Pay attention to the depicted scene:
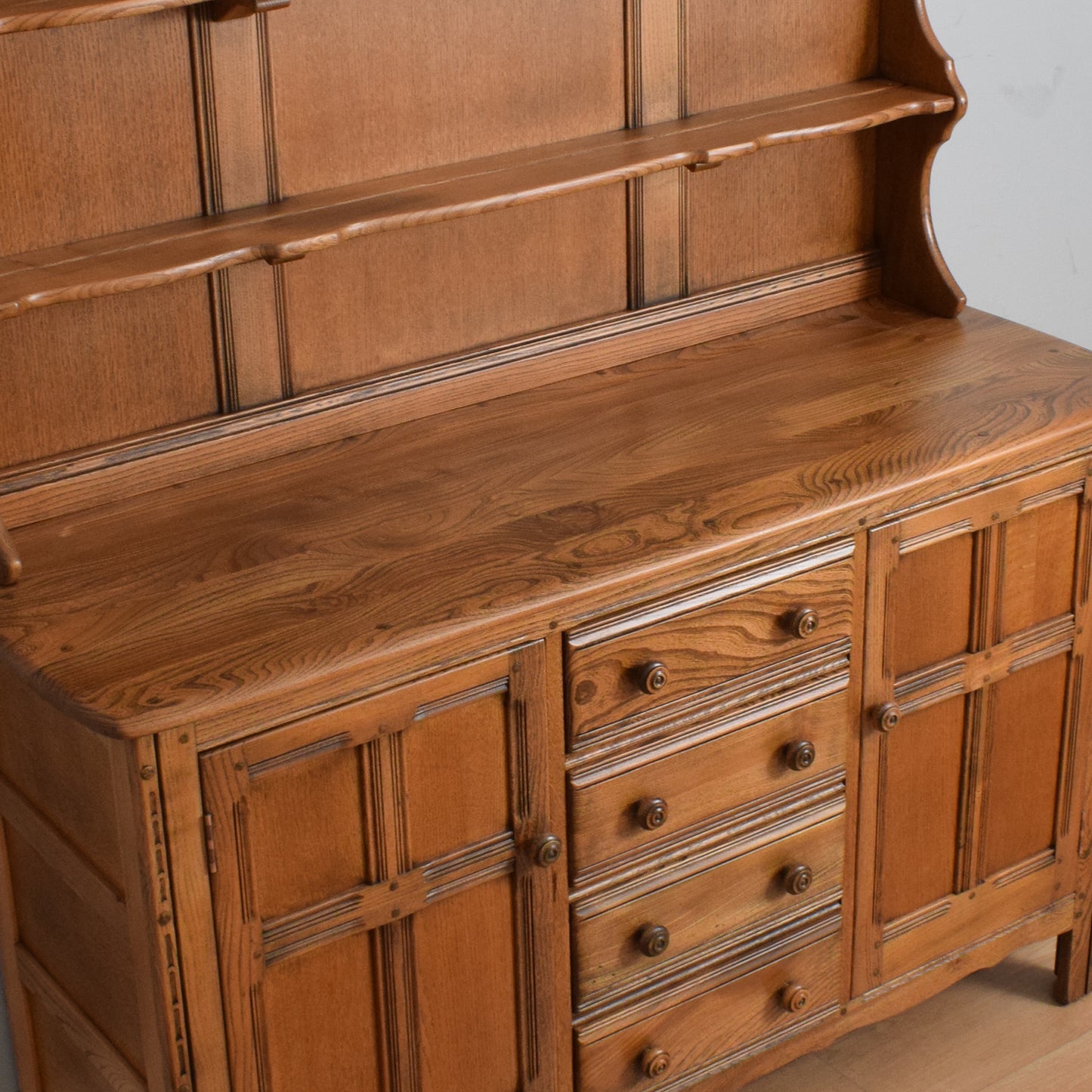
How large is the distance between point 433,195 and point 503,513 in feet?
1.39

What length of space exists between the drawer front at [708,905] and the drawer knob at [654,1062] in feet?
0.41

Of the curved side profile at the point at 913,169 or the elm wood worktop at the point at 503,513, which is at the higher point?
the curved side profile at the point at 913,169

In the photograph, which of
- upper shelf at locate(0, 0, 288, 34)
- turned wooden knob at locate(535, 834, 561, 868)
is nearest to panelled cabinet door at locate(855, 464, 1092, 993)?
turned wooden knob at locate(535, 834, 561, 868)

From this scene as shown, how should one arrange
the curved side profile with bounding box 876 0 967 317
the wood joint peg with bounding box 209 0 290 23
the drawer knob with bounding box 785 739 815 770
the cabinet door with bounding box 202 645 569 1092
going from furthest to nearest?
the curved side profile with bounding box 876 0 967 317 < the drawer knob with bounding box 785 739 815 770 < the wood joint peg with bounding box 209 0 290 23 < the cabinet door with bounding box 202 645 569 1092

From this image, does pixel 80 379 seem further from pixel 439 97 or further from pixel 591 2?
pixel 591 2

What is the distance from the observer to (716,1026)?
7.73 feet

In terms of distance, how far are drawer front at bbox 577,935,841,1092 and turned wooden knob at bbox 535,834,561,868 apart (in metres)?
0.31

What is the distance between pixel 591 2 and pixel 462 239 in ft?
1.24

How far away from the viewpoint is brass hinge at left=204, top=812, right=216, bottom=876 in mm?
1826

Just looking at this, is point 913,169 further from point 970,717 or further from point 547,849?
point 547,849

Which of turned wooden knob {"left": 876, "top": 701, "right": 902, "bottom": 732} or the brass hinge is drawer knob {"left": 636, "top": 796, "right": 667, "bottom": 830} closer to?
turned wooden knob {"left": 876, "top": 701, "right": 902, "bottom": 732}

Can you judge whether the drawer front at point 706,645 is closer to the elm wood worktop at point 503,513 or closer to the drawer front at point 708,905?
the elm wood worktop at point 503,513

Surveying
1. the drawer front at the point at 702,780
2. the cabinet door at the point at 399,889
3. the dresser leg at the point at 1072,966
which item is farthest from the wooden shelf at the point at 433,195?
the dresser leg at the point at 1072,966

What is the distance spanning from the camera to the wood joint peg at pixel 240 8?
2.00 m
